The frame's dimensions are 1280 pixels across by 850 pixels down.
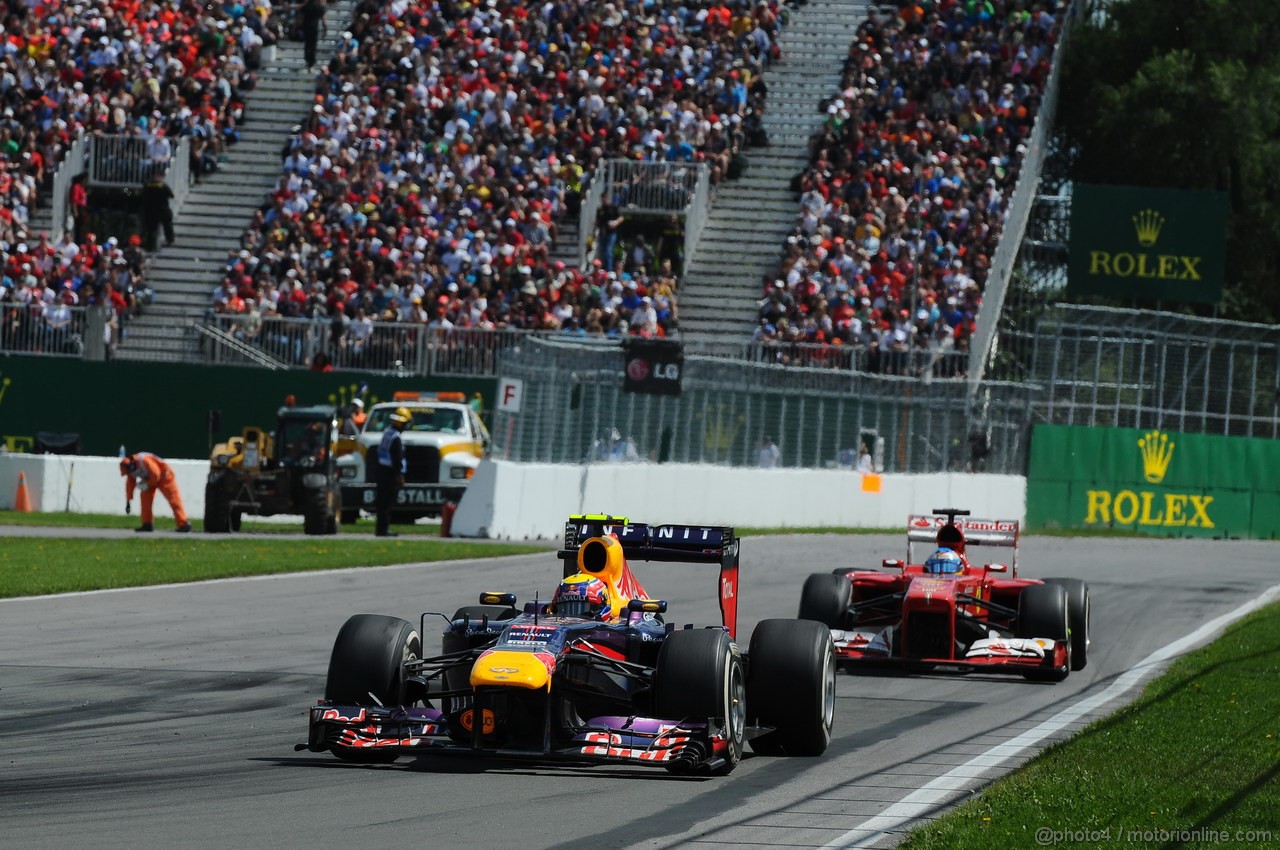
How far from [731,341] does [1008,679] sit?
22.3 metres

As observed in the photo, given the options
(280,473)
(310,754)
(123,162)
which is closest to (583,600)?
(310,754)

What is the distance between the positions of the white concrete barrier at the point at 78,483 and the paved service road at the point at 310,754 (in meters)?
12.3

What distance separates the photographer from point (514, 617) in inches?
440

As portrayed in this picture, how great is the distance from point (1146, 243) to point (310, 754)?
32.3 m

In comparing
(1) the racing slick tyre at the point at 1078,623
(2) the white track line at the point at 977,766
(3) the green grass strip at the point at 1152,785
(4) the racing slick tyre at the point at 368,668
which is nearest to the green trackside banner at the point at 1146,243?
(2) the white track line at the point at 977,766

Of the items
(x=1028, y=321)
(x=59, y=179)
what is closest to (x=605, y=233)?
(x=1028, y=321)

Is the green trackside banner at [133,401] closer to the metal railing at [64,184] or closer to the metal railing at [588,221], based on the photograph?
the metal railing at [64,184]

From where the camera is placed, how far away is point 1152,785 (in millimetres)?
9453

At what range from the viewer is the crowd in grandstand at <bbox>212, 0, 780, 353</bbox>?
38.3 metres

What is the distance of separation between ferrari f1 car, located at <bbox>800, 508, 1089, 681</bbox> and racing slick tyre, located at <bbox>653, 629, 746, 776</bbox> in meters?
5.23

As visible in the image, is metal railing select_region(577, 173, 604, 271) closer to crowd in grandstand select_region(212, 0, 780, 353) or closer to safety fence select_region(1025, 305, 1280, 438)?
crowd in grandstand select_region(212, 0, 780, 353)

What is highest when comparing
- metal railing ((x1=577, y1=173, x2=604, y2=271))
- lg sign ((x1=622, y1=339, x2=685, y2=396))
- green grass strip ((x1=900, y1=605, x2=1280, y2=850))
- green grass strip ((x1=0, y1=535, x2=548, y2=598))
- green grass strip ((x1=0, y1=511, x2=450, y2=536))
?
metal railing ((x1=577, y1=173, x2=604, y2=271))

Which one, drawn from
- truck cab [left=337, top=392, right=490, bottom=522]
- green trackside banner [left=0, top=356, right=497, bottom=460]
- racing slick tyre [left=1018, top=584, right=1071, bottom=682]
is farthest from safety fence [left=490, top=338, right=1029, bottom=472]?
racing slick tyre [left=1018, top=584, right=1071, bottom=682]

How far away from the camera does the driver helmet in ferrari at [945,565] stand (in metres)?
16.0
